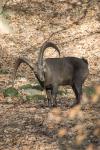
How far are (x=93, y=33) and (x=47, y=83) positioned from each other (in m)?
10.2

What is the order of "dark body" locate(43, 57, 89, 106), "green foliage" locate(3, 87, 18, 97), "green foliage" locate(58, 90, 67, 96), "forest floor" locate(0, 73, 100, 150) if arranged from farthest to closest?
"green foliage" locate(58, 90, 67, 96)
"green foliage" locate(3, 87, 18, 97)
"dark body" locate(43, 57, 89, 106)
"forest floor" locate(0, 73, 100, 150)

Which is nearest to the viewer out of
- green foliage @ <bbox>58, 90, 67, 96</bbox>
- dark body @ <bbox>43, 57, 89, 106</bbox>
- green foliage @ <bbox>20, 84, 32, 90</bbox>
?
dark body @ <bbox>43, 57, 89, 106</bbox>

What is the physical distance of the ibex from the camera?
13808mm

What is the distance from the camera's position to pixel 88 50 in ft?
73.5

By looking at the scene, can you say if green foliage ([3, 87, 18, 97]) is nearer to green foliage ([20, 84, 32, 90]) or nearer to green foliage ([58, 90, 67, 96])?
green foliage ([20, 84, 32, 90])

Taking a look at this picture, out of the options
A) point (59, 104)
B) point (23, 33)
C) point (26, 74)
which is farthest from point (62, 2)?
point (59, 104)

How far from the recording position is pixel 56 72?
14703 millimetres

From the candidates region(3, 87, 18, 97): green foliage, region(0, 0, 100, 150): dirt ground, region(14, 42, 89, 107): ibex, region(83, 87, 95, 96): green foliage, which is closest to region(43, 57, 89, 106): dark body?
region(14, 42, 89, 107): ibex

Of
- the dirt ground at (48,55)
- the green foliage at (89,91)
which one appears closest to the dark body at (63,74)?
the dirt ground at (48,55)

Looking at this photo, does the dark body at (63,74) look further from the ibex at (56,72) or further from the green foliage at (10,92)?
the green foliage at (10,92)

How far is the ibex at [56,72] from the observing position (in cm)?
1381

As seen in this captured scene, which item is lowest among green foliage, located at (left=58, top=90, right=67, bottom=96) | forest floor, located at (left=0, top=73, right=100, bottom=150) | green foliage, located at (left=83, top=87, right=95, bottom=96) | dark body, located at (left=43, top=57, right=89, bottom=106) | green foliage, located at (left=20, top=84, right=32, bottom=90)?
green foliage, located at (left=58, top=90, right=67, bottom=96)

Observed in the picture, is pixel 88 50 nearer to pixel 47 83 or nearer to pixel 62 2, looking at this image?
pixel 62 2

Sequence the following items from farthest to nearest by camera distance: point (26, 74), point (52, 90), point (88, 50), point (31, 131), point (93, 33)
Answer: point (93, 33) < point (88, 50) < point (26, 74) < point (52, 90) < point (31, 131)
